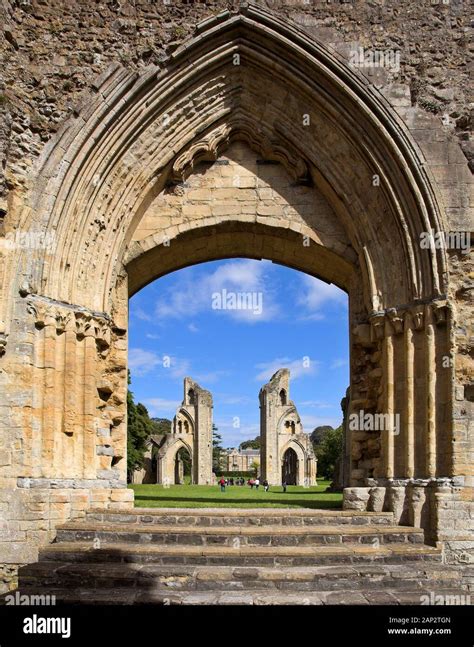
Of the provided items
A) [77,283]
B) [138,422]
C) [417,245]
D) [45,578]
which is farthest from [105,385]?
[138,422]

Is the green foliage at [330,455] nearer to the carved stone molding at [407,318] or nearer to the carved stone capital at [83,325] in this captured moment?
the carved stone molding at [407,318]

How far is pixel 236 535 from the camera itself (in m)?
7.06

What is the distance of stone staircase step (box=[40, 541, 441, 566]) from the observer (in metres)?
6.55

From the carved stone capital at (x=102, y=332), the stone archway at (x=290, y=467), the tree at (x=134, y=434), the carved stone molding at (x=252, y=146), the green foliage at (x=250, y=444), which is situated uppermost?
the carved stone molding at (x=252, y=146)

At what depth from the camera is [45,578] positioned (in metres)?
6.43

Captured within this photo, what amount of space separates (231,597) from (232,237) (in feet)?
19.1

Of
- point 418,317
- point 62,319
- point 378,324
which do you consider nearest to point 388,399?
point 378,324

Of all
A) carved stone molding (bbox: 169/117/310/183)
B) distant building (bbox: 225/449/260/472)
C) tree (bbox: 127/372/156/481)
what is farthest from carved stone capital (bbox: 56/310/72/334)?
distant building (bbox: 225/449/260/472)

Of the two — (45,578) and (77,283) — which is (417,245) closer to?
(77,283)

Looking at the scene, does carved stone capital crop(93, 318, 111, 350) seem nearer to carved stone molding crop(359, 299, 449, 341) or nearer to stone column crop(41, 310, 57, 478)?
stone column crop(41, 310, 57, 478)

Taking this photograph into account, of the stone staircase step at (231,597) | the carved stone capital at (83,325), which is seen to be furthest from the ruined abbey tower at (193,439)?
the stone staircase step at (231,597)

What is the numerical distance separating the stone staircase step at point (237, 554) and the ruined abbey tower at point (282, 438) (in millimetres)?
30182

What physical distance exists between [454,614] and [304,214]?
5923 millimetres

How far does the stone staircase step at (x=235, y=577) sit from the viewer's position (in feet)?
20.1
